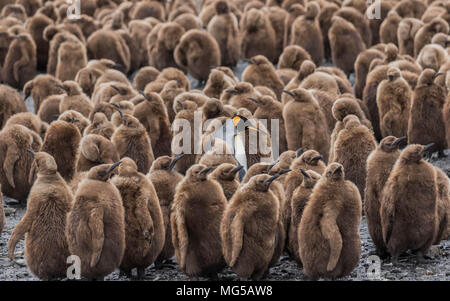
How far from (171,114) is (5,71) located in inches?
181

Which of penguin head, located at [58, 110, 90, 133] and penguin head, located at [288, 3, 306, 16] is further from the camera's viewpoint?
penguin head, located at [288, 3, 306, 16]

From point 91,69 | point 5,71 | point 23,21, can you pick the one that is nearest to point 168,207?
point 91,69

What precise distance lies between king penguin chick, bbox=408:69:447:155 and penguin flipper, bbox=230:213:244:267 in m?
3.48

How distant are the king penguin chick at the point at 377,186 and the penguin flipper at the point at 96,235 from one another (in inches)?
80.9

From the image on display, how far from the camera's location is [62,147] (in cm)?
766

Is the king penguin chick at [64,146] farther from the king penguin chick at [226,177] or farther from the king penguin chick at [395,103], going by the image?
the king penguin chick at [395,103]

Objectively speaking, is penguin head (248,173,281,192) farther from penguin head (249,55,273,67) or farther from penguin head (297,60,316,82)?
penguin head (249,55,273,67)

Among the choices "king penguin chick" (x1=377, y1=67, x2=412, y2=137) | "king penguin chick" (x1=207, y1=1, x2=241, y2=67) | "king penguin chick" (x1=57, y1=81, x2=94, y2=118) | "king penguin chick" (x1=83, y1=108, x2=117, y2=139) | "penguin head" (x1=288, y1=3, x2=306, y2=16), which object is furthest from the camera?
"penguin head" (x1=288, y1=3, x2=306, y2=16)

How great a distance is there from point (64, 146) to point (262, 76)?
325cm

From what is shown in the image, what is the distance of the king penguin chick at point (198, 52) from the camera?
11625 millimetres

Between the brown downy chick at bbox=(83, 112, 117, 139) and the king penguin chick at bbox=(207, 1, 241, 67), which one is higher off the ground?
the king penguin chick at bbox=(207, 1, 241, 67)

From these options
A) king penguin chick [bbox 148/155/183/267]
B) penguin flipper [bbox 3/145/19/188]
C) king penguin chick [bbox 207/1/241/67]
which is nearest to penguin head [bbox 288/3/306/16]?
king penguin chick [bbox 207/1/241/67]

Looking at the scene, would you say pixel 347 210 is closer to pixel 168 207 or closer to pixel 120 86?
pixel 168 207

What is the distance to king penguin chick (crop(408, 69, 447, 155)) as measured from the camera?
8.34m
